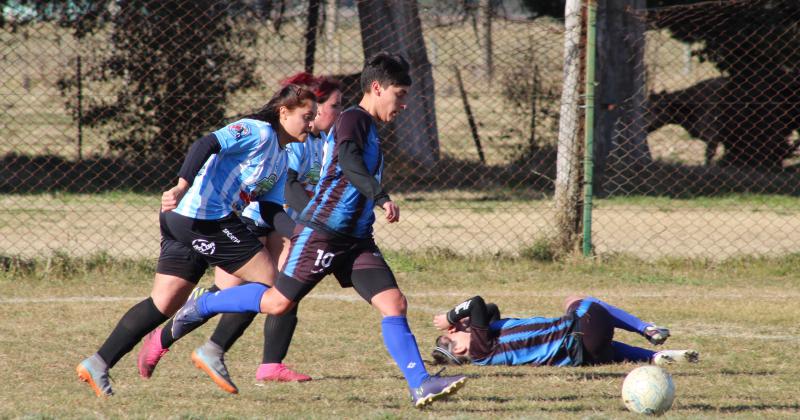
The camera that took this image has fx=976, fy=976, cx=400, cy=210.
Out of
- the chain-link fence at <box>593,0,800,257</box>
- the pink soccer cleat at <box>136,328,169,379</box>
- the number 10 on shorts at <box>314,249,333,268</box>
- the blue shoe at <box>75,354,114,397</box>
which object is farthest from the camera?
the chain-link fence at <box>593,0,800,257</box>

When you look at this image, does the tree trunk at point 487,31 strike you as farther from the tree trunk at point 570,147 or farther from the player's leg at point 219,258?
the player's leg at point 219,258

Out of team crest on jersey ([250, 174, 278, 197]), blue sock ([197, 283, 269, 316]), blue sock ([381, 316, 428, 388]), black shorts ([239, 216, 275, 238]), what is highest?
team crest on jersey ([250, 174, 278, 197])

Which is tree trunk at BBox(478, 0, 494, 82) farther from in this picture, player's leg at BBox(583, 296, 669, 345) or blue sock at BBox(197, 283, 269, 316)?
blue sock at BBox(197, 283, 269, 316)

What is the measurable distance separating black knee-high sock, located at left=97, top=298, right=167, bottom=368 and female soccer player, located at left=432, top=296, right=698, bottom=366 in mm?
1616

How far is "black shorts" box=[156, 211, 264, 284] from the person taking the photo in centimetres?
469

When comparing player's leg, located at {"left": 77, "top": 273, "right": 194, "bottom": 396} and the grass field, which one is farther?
player's leg, located at {"left": 77, "top": 273, "right": 194, "bottom": 396}

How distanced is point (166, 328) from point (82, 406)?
1.87 feet

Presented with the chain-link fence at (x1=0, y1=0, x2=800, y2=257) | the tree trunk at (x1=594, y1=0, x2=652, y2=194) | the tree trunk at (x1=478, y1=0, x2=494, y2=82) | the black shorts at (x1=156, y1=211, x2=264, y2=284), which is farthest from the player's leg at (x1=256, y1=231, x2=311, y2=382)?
the tree trunk at (x1=594, y1=0, x2=652, y2=194)

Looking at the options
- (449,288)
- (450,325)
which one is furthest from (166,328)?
(449,288)

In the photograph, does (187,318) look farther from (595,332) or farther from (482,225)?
(482,225)

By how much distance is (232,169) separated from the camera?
4.85 metres

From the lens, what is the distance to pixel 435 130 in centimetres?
1397

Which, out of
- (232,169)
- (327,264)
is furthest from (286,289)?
(232,169)

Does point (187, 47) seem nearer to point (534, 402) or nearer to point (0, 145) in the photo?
point (0, 145)
